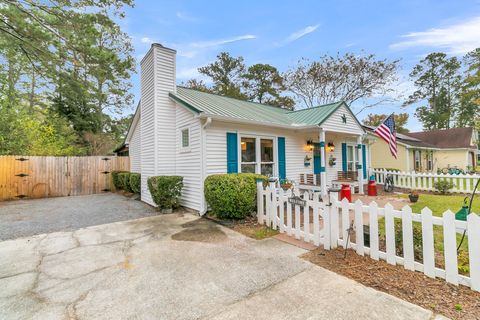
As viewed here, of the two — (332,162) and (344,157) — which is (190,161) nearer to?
(332,162)

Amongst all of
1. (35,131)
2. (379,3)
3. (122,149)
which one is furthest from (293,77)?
(35,131)

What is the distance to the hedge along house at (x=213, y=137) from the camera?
22.5ft

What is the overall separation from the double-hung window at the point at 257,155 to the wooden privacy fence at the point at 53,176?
28.9 feet

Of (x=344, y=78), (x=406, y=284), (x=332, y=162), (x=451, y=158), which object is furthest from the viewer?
(x=451, y=158)

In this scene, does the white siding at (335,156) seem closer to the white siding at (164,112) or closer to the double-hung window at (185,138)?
the double-hung window at (185,138)

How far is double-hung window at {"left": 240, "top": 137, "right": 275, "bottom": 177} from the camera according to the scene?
772 centimetres

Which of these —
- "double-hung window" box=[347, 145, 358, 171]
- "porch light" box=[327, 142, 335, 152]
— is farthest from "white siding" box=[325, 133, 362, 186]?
"double-hung window" box=[347, 145, 358, 171]

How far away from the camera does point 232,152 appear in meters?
7.24

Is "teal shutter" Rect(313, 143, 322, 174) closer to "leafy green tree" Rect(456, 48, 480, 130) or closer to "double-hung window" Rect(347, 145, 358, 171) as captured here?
"double-hung window" Rect(347, 145, 358, 171)

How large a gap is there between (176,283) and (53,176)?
37.2ft

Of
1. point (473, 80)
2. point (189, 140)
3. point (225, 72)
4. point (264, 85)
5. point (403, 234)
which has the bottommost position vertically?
point (403, 234)

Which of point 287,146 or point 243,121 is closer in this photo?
point 243,121

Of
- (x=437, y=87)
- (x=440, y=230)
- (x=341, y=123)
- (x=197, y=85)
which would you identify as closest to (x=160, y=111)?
(x=341, y=123)

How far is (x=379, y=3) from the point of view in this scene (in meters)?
9.02
